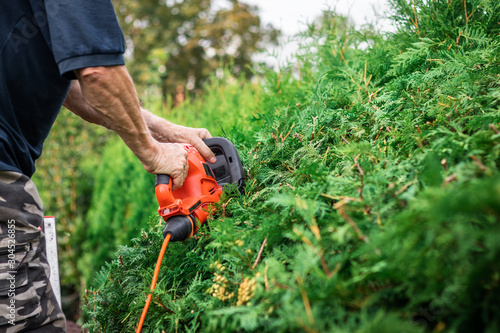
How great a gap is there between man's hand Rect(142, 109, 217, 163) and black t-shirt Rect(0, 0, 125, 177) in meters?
0.56

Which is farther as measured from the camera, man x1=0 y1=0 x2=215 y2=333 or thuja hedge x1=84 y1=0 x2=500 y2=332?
man x1=0 y1=0 x2=215 y2=333

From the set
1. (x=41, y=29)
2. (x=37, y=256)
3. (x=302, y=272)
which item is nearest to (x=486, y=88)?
(x=302, y=272)

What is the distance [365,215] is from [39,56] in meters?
1.55

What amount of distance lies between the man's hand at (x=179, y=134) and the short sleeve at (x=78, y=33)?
2.46 ft

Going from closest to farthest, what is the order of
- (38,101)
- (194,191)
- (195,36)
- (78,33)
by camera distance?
(78,33) < (38,101) < (194,191) < (195,36)

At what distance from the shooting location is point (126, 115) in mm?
1589

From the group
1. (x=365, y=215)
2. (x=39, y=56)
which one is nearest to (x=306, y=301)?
(x=365, y=215)

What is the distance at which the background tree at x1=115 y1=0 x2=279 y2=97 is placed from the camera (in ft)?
49.9

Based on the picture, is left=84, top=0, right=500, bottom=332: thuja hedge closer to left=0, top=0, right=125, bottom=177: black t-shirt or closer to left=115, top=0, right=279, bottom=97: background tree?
left=0, top=0, right=125, bottom=177: black t-shirt

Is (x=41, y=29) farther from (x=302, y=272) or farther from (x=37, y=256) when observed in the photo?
(x=302, y=272)

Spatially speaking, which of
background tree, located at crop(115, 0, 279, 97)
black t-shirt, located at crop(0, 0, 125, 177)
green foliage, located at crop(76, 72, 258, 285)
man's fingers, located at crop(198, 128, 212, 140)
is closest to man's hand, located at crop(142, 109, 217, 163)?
man's fingers, located at crop(198, 128, 212, 140)

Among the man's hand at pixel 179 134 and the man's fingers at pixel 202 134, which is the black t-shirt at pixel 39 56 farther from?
the man's fingers at pixel 202 134

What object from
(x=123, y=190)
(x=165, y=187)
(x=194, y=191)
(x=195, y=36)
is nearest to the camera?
(x=165, y=187)

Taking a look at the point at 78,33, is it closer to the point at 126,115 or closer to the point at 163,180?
the point at 126,115
